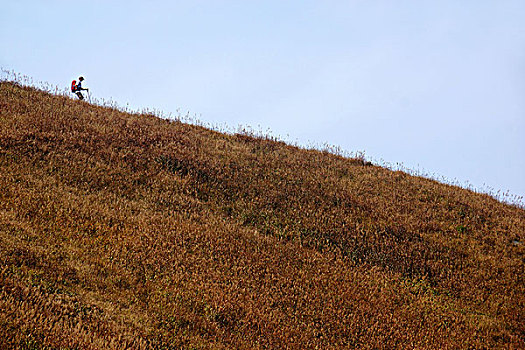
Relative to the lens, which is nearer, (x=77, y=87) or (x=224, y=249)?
(x=224, y=249)

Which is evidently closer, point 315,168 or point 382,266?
point 382,266

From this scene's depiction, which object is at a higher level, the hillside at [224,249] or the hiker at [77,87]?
the hiker at [77,87]

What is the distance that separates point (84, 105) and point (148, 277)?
13.9 m

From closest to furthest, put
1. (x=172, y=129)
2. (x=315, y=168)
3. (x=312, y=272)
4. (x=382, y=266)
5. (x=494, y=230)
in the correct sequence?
(x=312, y=272) < (x=382, y=266) < (x=494, y=230) < (x=315, y=168) < (x=172, y=129)

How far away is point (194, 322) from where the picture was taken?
21.5 feet

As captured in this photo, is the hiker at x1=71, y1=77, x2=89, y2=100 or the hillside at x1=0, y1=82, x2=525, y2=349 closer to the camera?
the hillside at x1=0, y1=82, x2=525, y2=349

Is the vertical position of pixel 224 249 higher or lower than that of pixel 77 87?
lower

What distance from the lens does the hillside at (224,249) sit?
20.6 feet

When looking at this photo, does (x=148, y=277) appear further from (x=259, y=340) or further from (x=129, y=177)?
(x=129, y=177)

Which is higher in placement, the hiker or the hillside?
the hiker

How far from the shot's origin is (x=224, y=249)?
31.0 feet

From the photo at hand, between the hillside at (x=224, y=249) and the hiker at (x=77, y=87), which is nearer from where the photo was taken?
the hillside at (x=224, y=249)

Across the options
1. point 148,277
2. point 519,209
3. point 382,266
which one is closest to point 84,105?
point 148,277

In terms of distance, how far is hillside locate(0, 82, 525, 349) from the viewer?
Result: 6277 millimetres
